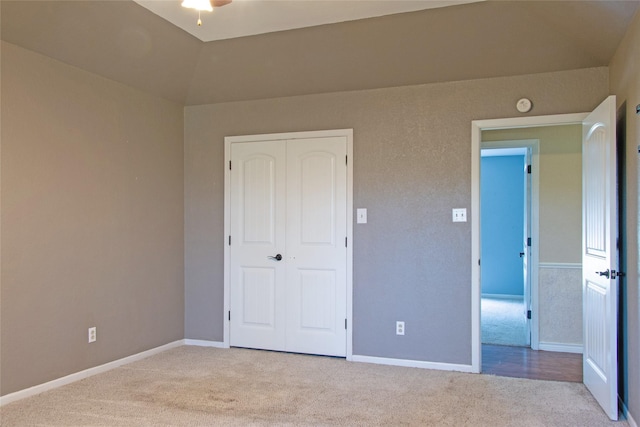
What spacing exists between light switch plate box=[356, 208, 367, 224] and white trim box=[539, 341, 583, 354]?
219cm

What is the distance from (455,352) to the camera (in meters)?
3.90

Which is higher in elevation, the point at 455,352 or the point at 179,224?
the point at 179,224

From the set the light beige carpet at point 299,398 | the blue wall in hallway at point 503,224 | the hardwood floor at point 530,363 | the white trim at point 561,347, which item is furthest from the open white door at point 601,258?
the blue wall in hallway at point 503,224

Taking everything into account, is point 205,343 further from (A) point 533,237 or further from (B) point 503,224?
(B) point 503,224

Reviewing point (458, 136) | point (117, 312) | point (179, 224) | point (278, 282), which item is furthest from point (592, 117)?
point (117, 312)

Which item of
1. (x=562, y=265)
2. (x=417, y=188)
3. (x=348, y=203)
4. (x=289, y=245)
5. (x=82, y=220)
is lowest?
(x=562, y=265)

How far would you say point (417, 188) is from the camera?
402 cm

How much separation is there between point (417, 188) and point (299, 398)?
6.30 feet

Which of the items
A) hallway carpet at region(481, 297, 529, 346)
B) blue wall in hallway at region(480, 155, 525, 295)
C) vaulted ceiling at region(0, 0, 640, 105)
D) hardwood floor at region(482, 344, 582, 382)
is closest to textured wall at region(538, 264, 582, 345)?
hardwood floor at region(482, 344, 582, 382)

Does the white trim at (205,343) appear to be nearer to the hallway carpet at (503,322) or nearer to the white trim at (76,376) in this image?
the white trim at (76,376)

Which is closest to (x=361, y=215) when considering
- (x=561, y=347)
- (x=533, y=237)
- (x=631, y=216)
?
(x=533, y=237)

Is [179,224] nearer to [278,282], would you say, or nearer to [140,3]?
[278,282]

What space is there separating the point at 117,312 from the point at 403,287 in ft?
7.89

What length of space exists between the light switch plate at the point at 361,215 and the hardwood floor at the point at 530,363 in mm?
1579
